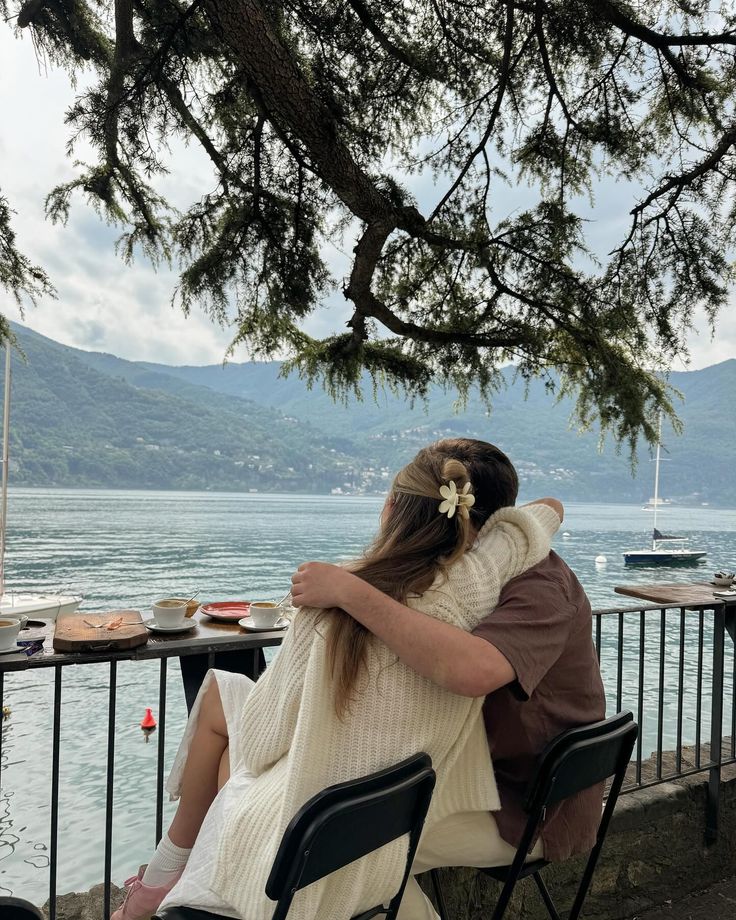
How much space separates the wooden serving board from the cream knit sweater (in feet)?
1.59

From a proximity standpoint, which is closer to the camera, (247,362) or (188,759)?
(188,759)

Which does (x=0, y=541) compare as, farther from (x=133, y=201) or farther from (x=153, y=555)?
(x=153, y=555)

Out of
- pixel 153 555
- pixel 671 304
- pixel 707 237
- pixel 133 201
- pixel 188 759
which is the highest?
pixel 133 201

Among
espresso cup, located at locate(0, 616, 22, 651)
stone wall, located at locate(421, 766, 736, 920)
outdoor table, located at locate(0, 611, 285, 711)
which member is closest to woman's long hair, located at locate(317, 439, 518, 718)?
outdoor table, located at locate(0, 611, 285, 711)

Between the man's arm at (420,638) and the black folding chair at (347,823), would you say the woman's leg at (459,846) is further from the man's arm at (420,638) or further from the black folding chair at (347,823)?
the man's arm at (420,638)

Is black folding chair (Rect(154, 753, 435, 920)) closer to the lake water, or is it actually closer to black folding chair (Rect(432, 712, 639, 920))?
black folding chair (Rect(432, 712, 639, 920))

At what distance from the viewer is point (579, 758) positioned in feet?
4.37

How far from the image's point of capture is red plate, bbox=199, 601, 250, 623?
201 centimetres

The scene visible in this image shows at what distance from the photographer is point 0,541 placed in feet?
45.3

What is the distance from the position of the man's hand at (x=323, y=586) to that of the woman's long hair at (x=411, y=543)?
39 mm

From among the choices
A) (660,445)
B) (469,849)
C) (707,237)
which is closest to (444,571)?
(469,849)

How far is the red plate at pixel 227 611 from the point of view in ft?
6.58

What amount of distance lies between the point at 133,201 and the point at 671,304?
287 centimetres

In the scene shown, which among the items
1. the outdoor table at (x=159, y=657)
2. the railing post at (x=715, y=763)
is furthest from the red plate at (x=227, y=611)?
the railing post at (x=715, y=763)
